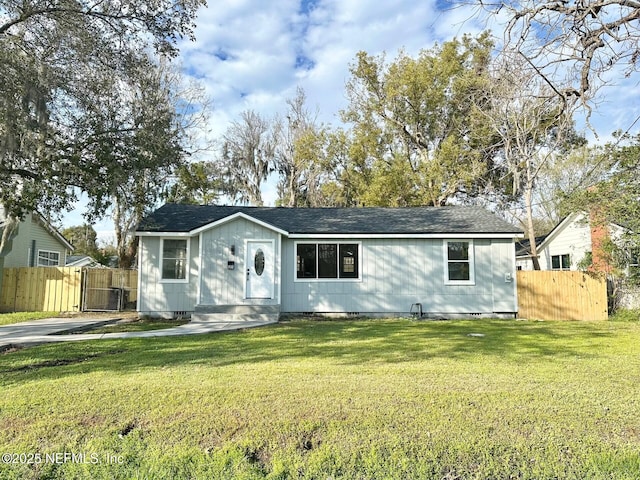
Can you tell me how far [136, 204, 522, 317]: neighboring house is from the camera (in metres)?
13.0

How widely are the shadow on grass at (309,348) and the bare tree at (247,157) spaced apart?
21.0m

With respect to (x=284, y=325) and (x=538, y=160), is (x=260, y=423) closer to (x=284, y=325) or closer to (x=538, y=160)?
(x=284, y=325)

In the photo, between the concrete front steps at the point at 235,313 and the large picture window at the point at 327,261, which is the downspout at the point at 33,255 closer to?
the concrete front steps at the point at 235,313

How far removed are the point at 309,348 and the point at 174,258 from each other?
7.33m

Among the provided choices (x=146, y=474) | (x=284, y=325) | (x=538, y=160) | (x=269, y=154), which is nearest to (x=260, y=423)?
(x=146, y=474)

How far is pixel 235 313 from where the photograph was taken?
40.4 feet

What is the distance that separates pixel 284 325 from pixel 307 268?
2.65m

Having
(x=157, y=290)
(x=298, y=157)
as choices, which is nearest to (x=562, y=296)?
(x=157, y=290)

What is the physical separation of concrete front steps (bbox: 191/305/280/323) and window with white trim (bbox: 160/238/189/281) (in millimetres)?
1618

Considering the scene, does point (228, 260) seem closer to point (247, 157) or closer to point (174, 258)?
point (174, 258)

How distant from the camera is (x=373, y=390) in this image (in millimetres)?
4832

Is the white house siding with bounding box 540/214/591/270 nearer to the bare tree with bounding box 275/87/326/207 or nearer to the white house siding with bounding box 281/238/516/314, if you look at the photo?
the white house siding with bounding box 281/238/516/314

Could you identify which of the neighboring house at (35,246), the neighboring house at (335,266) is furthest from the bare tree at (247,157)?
the neighboring house at (335,266)

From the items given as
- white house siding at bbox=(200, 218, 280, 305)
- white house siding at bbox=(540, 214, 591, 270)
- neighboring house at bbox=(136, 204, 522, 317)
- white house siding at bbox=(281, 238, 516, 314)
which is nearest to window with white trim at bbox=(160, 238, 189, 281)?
neighboring house at bbox=(136, 204, 522, 317)
